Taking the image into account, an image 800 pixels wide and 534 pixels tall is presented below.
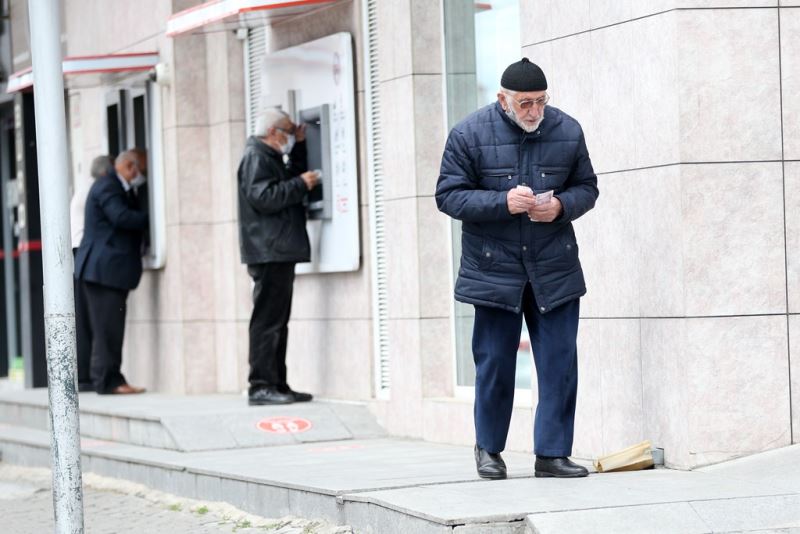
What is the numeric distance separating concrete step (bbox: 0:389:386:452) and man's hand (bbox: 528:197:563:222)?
363 cm

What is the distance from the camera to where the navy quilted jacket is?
24.2ft

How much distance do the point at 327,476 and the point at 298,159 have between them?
3.71 metres

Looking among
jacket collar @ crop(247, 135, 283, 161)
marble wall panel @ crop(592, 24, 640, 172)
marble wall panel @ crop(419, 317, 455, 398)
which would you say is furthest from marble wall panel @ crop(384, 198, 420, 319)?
marble wall panel @ crop(592, 24, 640, 172)

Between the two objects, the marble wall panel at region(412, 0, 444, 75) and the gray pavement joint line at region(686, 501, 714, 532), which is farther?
the marble wall panel at region(412, 0, 444, 75)

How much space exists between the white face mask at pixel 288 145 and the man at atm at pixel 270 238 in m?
0.01

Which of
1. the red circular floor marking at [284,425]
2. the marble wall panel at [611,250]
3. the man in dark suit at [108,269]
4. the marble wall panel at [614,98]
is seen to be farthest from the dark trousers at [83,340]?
the marble wall panel at [614,98]

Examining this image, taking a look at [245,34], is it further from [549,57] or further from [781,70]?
[781,70]

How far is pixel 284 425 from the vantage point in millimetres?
10641

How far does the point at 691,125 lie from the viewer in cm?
789

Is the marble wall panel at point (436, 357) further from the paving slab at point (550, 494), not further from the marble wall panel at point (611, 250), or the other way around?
the paving slab at point (550, 494)

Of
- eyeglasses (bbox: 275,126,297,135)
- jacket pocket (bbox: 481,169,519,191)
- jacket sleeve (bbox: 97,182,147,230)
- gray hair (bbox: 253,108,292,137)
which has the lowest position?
jacket sleeve (bbox: 97,182,147,230)

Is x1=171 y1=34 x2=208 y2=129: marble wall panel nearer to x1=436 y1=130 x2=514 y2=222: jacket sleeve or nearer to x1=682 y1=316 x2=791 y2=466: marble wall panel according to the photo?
x1=436 y1=130 x2=514 y2=222: jacket sleeve

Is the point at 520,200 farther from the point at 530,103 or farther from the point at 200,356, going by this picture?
the point at 200,356

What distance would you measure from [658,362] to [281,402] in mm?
3760
